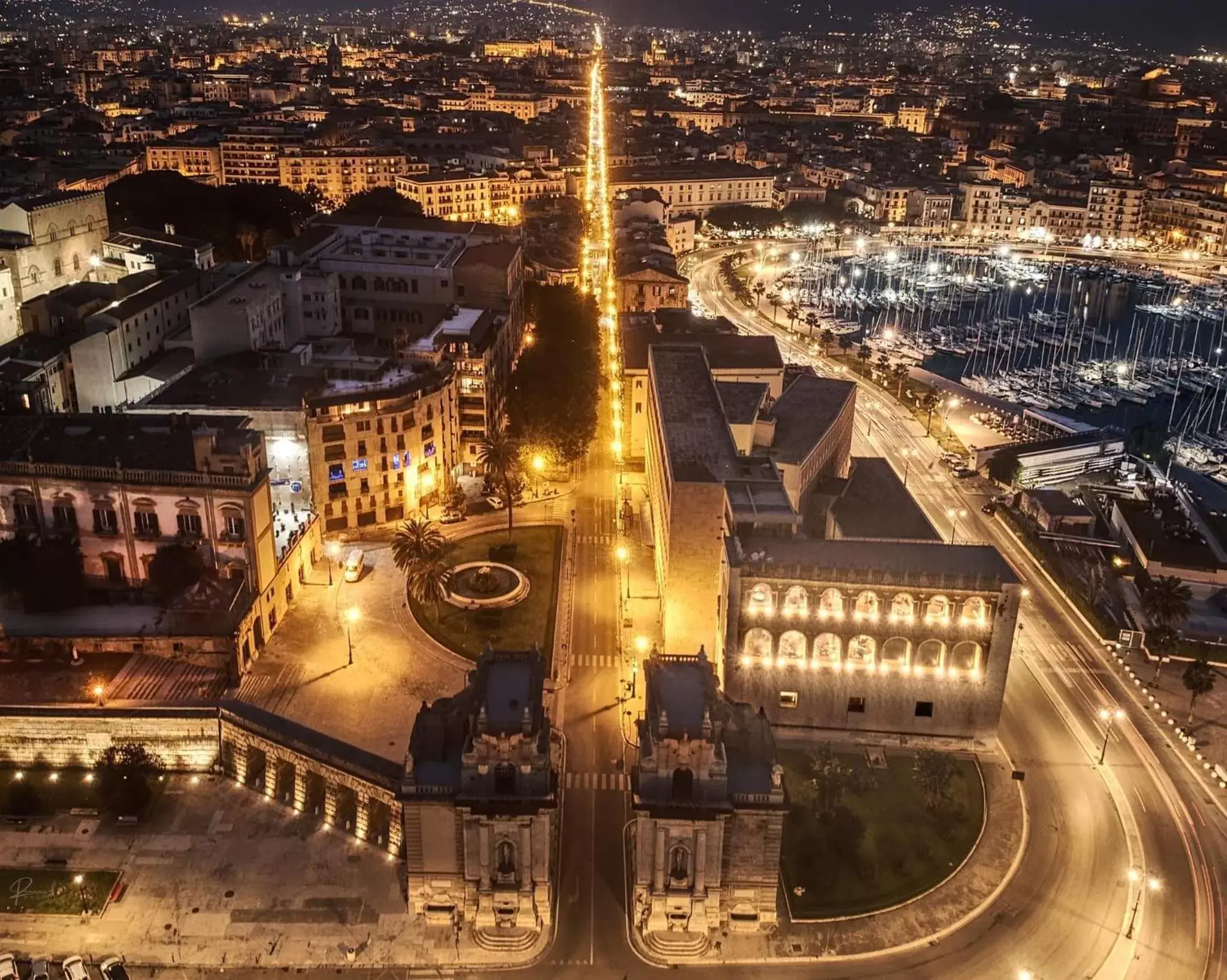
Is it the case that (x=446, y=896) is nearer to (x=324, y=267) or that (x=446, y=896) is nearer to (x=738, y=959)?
(x=738, y=959)

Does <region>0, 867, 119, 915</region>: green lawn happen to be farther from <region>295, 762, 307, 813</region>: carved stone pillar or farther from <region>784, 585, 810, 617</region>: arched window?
<region>784, 585, 810, 617</region>: arched window

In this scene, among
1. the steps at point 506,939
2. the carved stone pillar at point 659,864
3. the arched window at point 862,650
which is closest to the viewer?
the carved stone pillar at point 659,864

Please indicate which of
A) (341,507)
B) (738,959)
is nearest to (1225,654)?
(738,959)

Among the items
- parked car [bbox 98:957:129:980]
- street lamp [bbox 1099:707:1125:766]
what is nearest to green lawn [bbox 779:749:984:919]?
street lamp [bbox 1099:707:1125:766]

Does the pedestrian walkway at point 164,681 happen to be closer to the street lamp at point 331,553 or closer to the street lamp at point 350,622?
the street lamp at point 350,622

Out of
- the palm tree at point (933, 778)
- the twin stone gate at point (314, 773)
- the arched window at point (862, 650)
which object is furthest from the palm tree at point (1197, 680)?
the twin stone gate at point (314, 773)

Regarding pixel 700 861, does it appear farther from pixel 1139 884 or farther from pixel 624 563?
pixel 624 563

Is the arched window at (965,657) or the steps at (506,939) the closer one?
the steps at (506,939)
